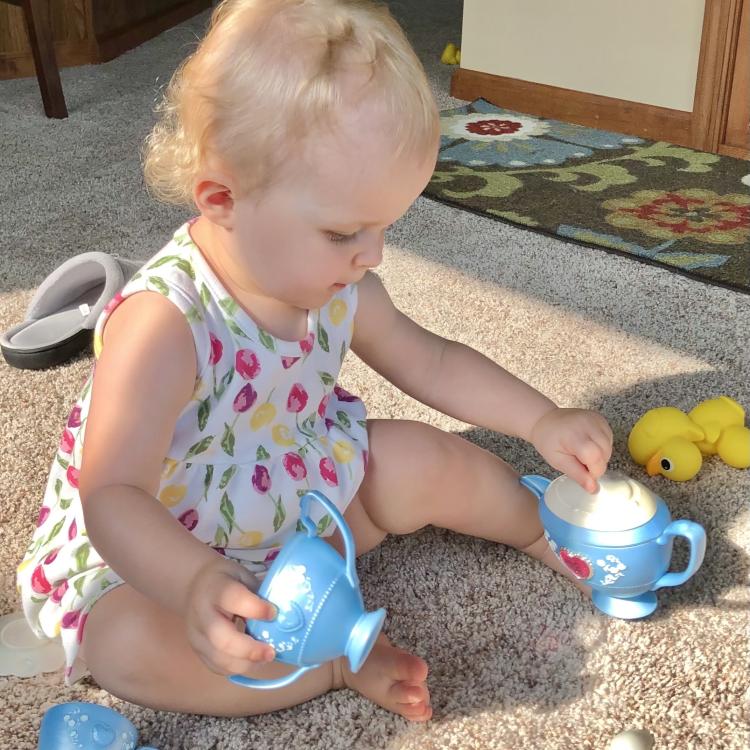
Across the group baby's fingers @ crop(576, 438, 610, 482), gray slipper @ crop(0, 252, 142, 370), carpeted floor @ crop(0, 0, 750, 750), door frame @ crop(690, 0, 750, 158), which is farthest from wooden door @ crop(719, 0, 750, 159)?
baby's fingers @ crop(576, 438, 610, 482)

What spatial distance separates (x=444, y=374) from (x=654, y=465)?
0.28 meters

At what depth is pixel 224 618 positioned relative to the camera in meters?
0.67

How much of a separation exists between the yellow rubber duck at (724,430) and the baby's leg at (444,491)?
0.84ft

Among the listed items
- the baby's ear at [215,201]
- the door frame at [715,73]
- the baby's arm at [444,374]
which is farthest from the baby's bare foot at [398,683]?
the door frame at [715,73]

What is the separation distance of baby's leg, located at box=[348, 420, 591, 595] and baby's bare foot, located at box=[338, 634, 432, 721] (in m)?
0.17

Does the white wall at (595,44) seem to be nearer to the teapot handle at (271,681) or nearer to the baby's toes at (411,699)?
the baby's toes at (411,699)

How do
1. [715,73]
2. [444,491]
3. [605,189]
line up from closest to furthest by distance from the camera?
[444,491], [605,189], [715,73]

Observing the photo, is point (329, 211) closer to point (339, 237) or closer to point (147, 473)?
point (339, 237)

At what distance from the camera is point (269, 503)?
900 mm

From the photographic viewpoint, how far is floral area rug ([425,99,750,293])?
171 cm

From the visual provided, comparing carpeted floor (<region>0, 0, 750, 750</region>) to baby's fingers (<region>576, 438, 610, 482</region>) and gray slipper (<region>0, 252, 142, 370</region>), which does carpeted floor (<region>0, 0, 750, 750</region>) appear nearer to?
gray slipper (<region>0, 252, 142, 370</region>)

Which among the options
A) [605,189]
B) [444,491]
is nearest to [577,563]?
[444,491]

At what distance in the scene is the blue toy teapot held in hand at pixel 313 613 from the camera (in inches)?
26.7

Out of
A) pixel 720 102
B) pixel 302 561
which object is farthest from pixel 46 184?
pixel 302 561
